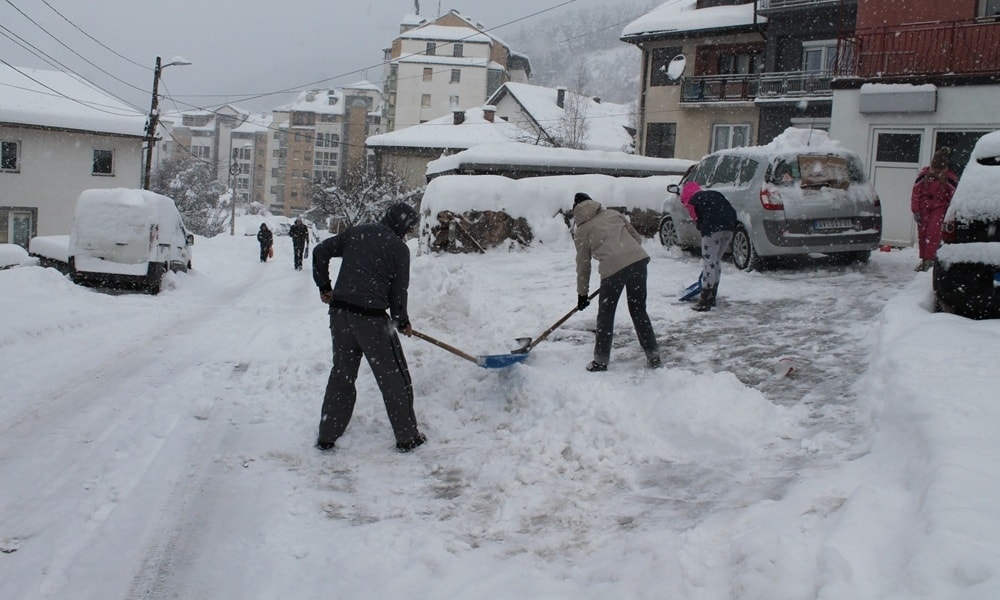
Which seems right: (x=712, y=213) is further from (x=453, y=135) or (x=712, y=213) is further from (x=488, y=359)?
(x=453, y=135)

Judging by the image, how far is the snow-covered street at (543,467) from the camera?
3.37 m

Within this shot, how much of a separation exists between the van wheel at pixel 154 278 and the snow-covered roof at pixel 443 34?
206ft

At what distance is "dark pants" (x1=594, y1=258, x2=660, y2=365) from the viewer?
22.2ft

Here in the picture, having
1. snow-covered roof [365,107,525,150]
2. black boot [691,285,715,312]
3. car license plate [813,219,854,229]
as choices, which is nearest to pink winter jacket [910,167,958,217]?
car license plate [813,219,854,229]

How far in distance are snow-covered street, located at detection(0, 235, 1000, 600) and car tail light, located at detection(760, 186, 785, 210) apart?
1.49 m

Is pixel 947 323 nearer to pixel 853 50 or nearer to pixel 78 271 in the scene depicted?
pixel 853 50

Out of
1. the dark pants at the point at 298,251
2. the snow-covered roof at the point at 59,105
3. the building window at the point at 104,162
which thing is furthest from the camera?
the building window at the point at 104,162

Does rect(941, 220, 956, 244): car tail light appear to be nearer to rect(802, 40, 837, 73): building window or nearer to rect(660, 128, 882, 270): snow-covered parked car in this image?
rect(660, 128, 882, 270): snow-covered parked car

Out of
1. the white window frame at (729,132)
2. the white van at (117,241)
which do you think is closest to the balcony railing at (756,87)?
the white window frame at (729,132)

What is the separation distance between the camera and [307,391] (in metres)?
7.09

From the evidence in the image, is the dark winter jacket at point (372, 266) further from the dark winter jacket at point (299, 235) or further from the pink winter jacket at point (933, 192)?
the dark winter jacket at point (299, 235)

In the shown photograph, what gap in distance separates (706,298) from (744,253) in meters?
2.26

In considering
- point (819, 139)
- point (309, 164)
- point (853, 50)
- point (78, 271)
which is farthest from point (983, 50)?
point (309, 164)

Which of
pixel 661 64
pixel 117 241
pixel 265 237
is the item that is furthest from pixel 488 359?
pixel 661 64
